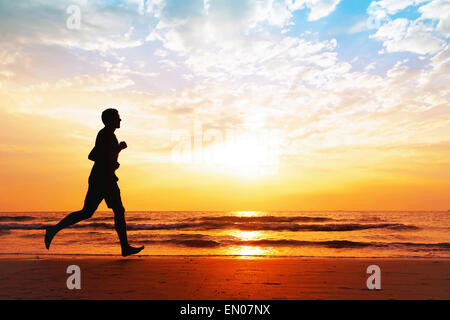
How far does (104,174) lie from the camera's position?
230 inches

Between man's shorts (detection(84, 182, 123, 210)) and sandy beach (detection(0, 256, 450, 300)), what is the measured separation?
145cm

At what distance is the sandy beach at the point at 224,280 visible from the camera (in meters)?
5.24

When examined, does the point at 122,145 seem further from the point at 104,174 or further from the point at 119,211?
the point at 119,211

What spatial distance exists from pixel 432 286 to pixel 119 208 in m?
6.16

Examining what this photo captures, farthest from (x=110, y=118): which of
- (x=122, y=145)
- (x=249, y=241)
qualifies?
(x=249, y=241)

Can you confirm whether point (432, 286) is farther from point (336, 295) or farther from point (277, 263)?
point (277, 263)

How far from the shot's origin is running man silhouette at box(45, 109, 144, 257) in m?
5.76

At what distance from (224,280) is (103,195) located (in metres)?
2.82

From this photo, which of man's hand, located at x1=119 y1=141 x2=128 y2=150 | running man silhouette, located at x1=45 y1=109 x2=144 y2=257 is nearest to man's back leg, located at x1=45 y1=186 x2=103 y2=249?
running man silhouette, located at x1=45 y1=109 x2=144 y2=257

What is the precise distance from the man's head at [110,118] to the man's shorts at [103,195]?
3.58 ft

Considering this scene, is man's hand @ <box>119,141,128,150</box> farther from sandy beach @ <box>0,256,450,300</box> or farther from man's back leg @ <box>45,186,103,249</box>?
sandy beach @ <box>0,256,450,300</box>

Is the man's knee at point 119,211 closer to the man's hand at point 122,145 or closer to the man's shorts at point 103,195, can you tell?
the man's shorts at point 103,195

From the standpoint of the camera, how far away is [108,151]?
19.2 feet

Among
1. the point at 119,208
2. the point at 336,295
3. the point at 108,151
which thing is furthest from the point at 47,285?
the point at 336,295
